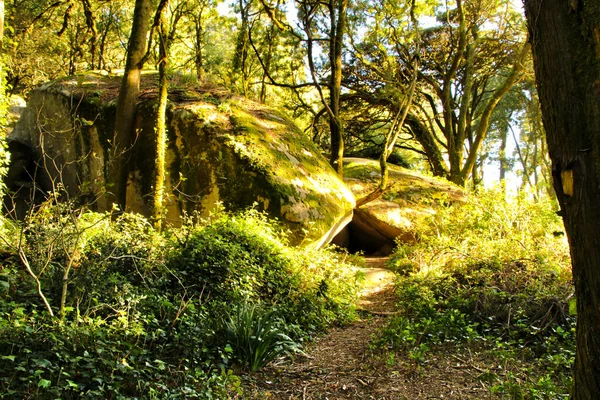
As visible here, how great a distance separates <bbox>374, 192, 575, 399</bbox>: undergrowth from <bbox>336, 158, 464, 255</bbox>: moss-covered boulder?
2.48 m

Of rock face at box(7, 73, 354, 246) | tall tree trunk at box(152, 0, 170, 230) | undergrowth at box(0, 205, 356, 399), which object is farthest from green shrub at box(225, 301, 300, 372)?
tall tree trunk at box(152, 0, 170, 230)

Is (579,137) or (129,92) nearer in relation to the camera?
(579,137)

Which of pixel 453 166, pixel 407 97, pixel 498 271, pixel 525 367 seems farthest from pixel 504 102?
pixel 525 367

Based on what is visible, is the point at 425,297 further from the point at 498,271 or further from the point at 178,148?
the point at 178,148

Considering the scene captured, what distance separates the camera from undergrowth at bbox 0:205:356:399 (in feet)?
11.0

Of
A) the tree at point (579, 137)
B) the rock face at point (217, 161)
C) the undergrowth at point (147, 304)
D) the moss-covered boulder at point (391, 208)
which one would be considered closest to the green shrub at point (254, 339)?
the undergrowth at point (147, 304)

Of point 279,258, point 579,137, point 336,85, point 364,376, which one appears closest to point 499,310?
point 364,376

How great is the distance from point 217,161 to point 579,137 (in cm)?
691

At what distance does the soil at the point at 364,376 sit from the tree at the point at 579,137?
1.72 metres

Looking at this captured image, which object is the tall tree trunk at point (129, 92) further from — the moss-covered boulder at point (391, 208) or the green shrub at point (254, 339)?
the moss-covered boulder at point (391, 208)

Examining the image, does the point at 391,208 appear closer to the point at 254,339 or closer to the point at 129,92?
the point at 129,92

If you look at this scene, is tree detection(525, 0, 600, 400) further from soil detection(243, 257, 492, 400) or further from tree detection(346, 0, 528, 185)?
tree detection(346, 0, 528, 185)

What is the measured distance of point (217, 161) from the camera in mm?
8430

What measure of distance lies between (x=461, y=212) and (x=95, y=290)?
8509 mm
